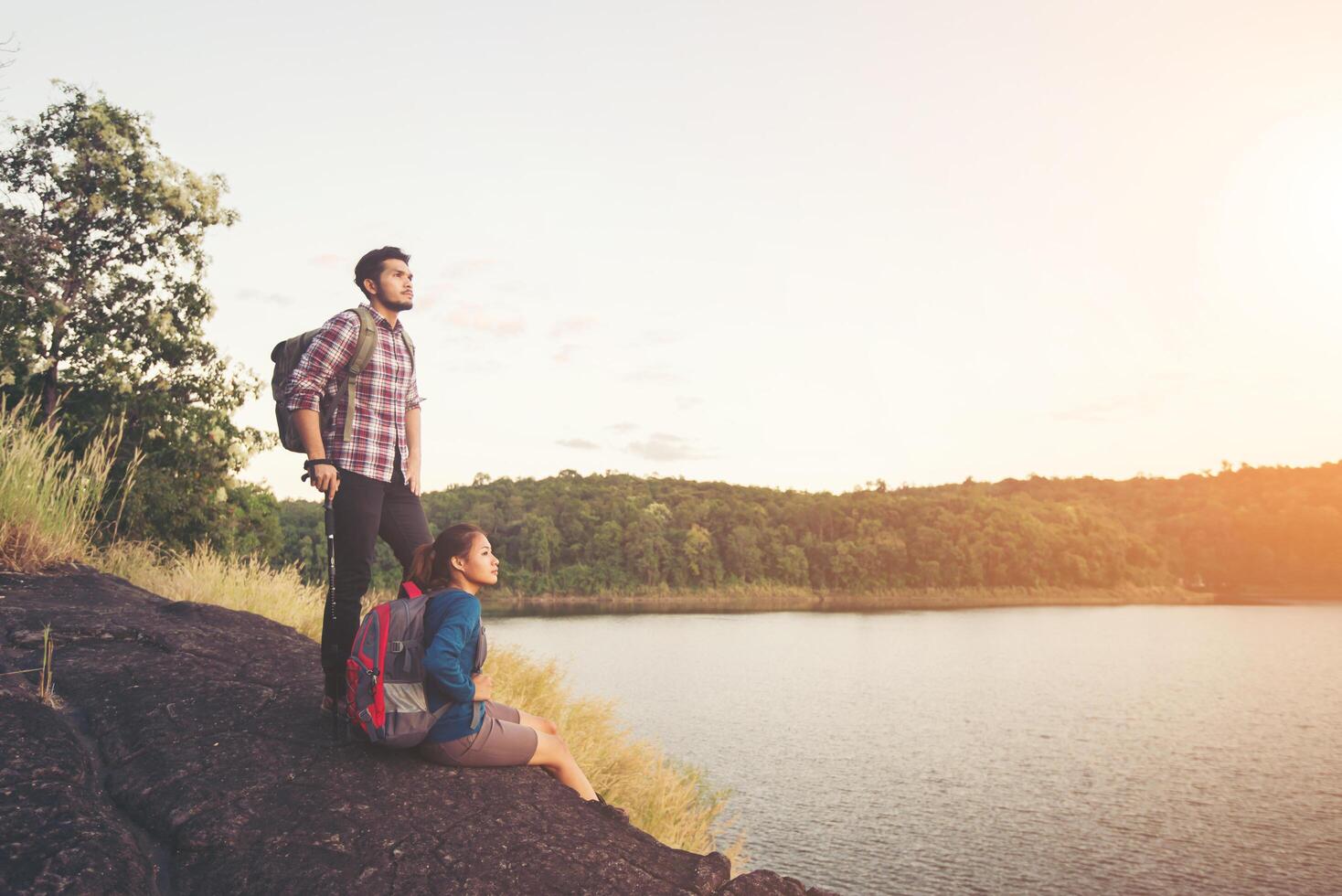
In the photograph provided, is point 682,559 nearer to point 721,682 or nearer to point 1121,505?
point 721,682

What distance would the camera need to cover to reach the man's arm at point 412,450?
418 centimetres

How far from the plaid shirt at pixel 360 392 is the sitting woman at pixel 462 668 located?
0.57m

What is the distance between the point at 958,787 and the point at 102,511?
45.7 feet

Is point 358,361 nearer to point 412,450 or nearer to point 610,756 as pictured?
point 412,450

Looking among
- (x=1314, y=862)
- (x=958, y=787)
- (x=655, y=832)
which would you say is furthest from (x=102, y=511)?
(x=1314, y=862)

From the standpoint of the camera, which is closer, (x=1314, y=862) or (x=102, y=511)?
(x=102, y=511)

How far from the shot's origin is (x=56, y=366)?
1129 centimetres

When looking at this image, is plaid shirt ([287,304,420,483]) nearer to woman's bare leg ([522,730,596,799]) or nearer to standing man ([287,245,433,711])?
standing man ([287,245,433,711])

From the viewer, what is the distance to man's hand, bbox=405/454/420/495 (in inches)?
164

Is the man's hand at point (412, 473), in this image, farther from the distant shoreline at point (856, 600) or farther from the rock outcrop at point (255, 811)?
the distant shoreline at point (856, 600)

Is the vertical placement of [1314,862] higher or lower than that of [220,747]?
lower

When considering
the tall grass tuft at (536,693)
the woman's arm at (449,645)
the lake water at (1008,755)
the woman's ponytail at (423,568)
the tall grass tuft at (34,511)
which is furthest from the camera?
the lake water at (1008,755)

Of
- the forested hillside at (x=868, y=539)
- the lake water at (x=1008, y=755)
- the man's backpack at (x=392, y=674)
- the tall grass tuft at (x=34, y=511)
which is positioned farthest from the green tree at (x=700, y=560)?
the man's backpack at (x=392, y=674)

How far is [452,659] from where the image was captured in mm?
3242
